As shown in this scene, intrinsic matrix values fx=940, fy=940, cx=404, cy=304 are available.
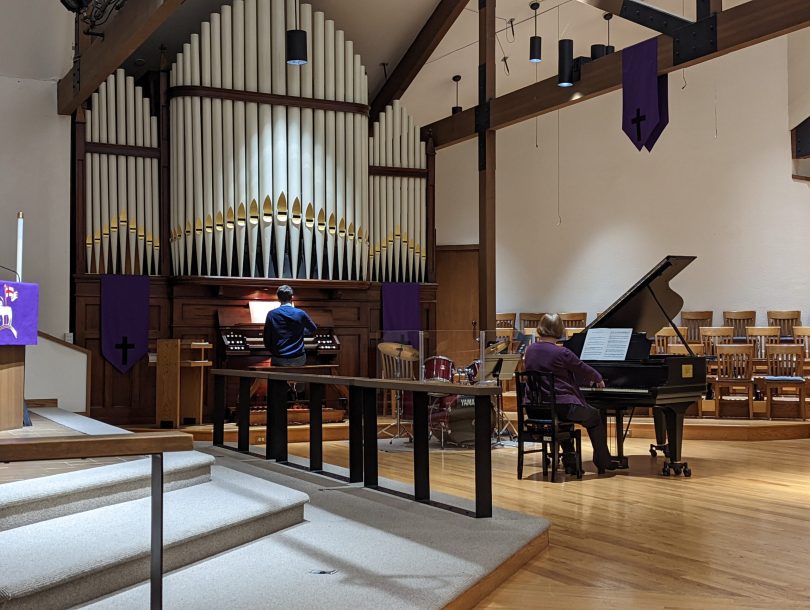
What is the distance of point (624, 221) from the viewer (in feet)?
42.2

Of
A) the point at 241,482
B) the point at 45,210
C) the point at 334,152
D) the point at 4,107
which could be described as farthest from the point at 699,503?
the point at 4,107

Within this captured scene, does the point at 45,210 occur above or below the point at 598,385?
above

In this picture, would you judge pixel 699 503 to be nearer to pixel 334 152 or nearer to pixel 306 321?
pixel 306 321

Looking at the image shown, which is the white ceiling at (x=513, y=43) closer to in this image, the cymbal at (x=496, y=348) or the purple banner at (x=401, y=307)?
the purple banner at (x=401, y=307)

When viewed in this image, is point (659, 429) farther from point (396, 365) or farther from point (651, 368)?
point (396, 365)

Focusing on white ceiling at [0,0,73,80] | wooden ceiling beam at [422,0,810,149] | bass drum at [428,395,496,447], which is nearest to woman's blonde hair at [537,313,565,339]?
bass drum at [428,395,496,447]

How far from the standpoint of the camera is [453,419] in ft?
27.0

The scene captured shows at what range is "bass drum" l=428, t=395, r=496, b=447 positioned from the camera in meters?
8.03

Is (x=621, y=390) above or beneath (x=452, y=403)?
above

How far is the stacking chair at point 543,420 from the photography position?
634cm

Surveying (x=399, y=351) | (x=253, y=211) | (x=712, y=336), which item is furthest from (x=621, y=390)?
(x=712, y=336)

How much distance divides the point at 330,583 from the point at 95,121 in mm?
6876

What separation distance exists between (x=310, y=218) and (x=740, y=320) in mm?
5542

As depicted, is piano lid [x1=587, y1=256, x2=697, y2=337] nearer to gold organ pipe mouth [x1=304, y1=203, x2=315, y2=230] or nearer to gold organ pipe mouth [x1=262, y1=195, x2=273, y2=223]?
gold organ pipe mouth [x1=304, y1=203, x2=315, y2=230]
